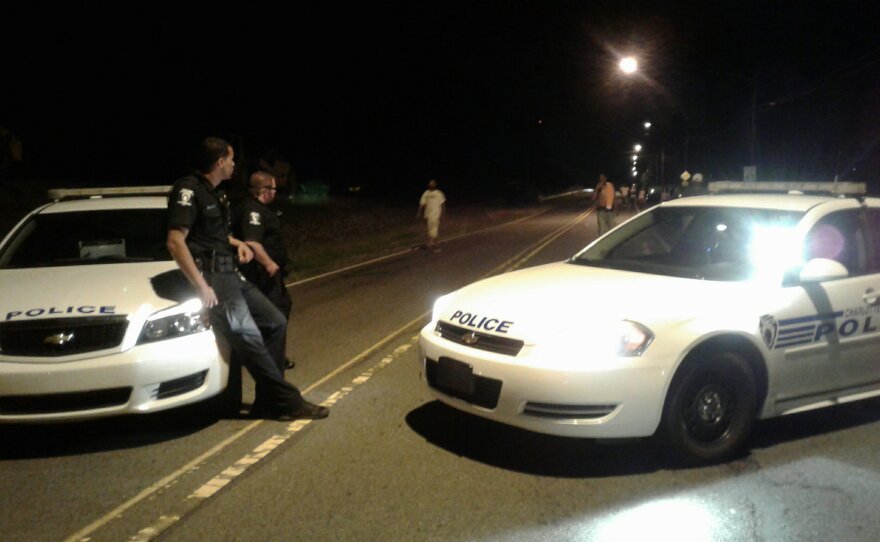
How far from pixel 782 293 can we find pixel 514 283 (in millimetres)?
1637

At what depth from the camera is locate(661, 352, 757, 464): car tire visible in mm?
4926

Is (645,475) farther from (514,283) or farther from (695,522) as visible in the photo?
(514,283)

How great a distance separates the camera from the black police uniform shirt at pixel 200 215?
18.3 ft

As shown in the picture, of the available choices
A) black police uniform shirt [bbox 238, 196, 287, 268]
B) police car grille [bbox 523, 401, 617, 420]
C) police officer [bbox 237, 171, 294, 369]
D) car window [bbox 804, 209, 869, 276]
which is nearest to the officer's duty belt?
police officer [bbox 237, 171, 294, 369]

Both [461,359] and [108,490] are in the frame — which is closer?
[108,490]

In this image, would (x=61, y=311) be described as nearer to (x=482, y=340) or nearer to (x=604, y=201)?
(x=482, y=340)

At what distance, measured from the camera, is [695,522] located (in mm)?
4309

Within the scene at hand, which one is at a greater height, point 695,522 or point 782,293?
point 782,293

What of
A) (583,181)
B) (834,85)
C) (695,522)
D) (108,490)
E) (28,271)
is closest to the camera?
(695,522)

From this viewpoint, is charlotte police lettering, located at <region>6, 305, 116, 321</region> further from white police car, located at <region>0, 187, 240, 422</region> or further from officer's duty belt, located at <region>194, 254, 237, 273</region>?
officer's duty belt, located at <region>194, 254, 237, 273</region>

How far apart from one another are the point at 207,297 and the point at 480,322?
171cm

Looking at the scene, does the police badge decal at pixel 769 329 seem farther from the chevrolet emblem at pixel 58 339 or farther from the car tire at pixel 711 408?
the chevrolet emblem at pixel 58 339

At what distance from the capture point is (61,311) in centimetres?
539

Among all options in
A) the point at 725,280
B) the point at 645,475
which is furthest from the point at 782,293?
the point at 645,475
